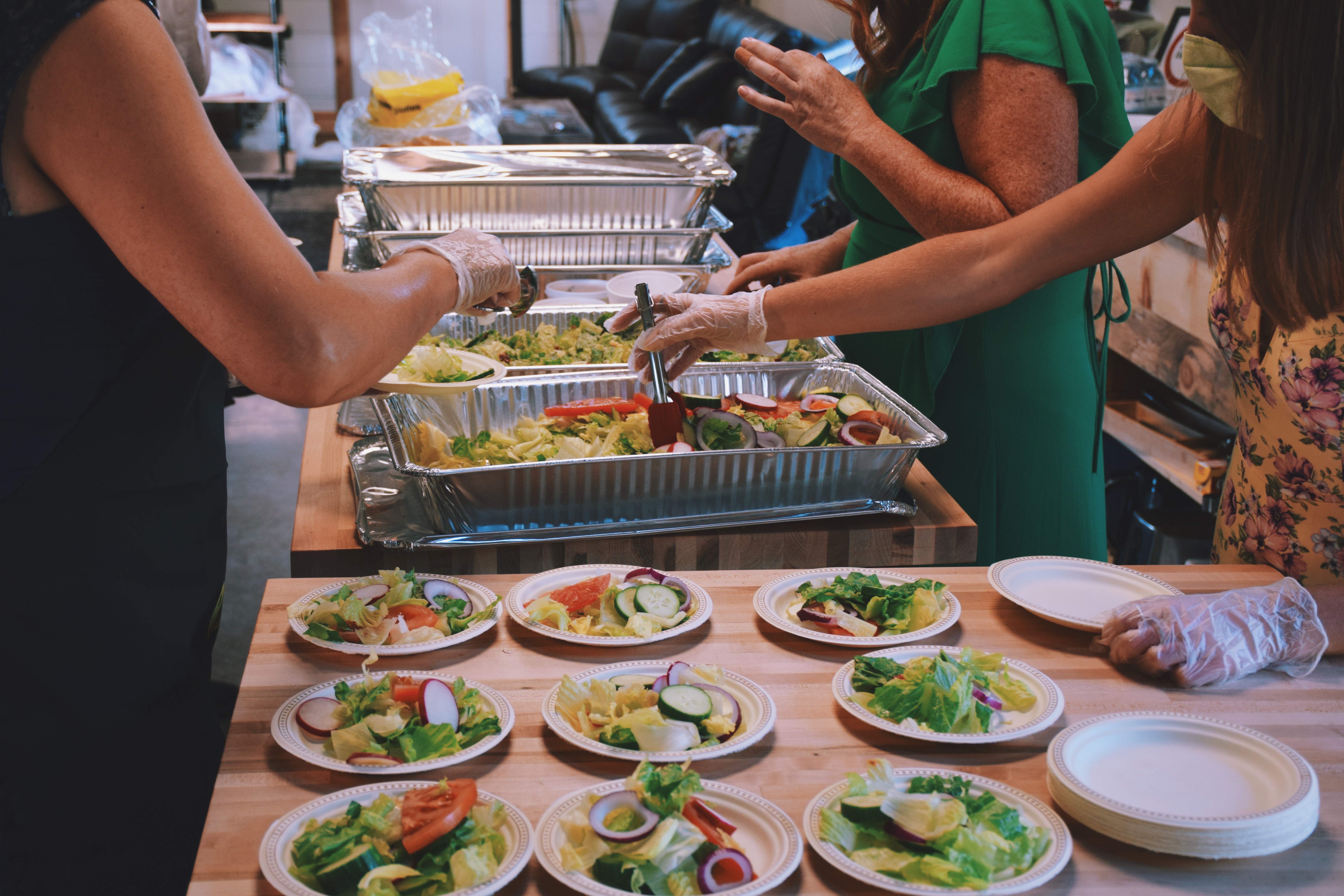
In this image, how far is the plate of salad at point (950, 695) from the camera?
1043 millimetres

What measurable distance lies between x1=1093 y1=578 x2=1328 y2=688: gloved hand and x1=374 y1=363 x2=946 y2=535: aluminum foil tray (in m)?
0.48

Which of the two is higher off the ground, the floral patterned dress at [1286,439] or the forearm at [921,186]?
the forearm at [921,186]

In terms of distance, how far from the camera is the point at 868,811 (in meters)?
0.88

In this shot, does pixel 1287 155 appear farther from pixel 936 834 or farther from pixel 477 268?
pixel 477 268

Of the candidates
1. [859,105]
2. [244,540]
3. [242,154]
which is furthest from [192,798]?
[242,154]

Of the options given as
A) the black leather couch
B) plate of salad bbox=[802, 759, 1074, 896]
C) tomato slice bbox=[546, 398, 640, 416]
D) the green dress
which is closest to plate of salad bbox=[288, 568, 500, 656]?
plate of salad bbox=[802, 759, 1074, 896]

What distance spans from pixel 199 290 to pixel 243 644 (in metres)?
2.60

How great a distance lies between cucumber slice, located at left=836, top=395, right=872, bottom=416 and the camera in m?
1.78

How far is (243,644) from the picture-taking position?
10.8 feet

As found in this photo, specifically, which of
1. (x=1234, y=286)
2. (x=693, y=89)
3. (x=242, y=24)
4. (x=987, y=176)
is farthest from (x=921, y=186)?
(x=242, y=24)

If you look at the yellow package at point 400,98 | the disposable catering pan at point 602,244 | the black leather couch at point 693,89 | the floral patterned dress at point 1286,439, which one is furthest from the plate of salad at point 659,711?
the black leather couch at point 693,89

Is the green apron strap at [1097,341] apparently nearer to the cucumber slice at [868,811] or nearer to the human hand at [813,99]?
the human hand at [813,99]

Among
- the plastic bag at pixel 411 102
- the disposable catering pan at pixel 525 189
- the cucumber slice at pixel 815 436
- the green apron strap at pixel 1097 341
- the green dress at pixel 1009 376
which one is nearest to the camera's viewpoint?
the cucumber slice at pixel 815 436

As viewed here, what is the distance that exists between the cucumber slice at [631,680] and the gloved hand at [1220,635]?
0.51m
